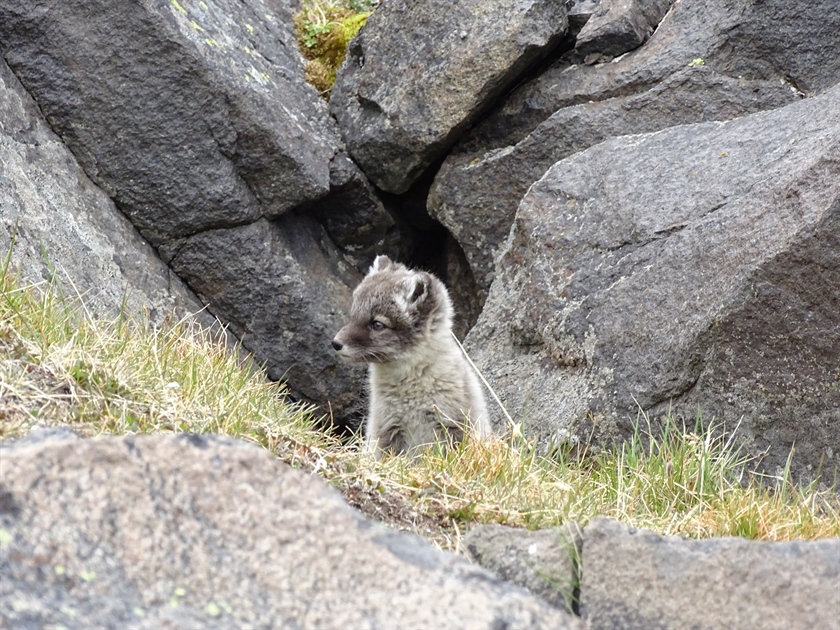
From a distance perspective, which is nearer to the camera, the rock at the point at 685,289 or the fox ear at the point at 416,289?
the rock at the point at 685,289

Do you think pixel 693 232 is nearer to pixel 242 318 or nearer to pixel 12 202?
pixel 242 318

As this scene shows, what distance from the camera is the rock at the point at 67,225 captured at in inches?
266

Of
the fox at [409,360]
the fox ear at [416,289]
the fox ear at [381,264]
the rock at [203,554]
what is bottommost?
the fox at [409,360]

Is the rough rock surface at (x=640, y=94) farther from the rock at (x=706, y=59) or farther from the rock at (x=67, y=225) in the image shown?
the rock at (x=67, y=225)

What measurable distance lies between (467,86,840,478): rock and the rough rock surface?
851mm

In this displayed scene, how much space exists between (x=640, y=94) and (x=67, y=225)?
441 cm

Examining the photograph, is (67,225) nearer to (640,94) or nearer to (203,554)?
(640,94)

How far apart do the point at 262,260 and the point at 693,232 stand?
3517 mm

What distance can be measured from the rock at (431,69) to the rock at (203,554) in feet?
19.4

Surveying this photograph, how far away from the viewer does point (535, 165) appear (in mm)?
8234

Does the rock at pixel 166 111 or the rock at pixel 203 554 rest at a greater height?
the rock at pixel 166 111

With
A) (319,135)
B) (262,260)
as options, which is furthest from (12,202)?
(319,135)

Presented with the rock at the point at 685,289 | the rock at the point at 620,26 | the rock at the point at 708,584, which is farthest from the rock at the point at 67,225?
the rock at the point at 708,584

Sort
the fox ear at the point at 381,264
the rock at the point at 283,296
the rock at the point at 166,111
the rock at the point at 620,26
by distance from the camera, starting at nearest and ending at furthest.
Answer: the rock at the point at 166,111 < the fox ear at the point at 381,264 < the rock at the point at 283,296 < the rock at the point at 620,26
